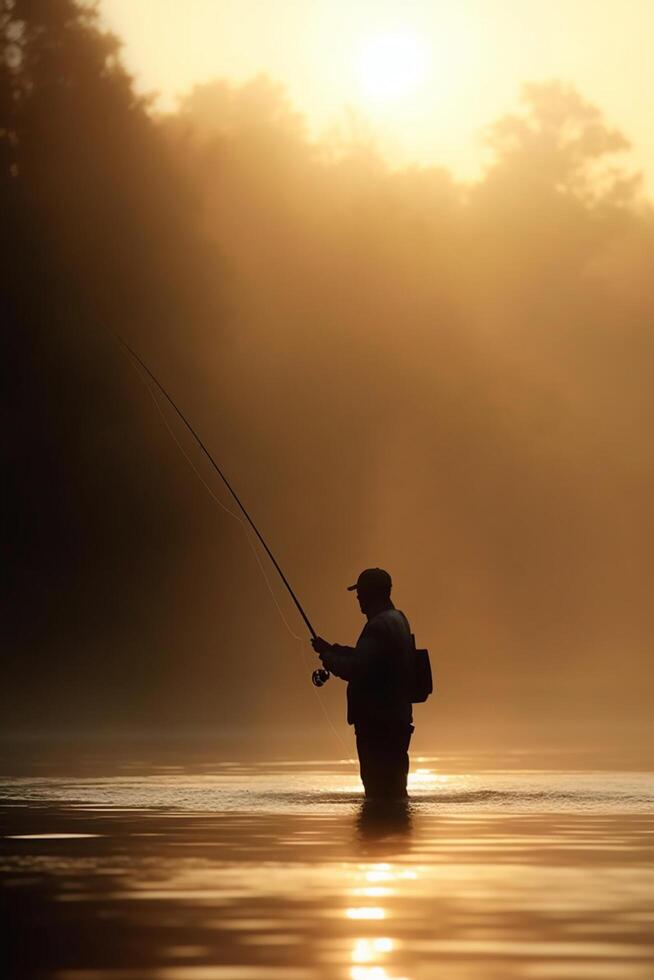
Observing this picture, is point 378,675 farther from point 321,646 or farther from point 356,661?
point 321,646

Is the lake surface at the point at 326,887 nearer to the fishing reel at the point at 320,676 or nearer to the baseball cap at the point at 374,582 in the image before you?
the fishing reel at the point at 320,676

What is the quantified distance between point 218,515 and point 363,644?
10984cm

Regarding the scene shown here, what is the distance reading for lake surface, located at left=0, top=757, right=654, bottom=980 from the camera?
8.77 metres

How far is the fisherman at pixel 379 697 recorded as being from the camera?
18.7 m

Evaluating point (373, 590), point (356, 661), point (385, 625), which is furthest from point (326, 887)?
point (373, 590)

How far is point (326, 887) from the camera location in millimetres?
11195

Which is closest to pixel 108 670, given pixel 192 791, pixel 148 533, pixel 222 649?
pixel 222 649

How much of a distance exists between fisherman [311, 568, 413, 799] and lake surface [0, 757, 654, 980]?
0.39 m

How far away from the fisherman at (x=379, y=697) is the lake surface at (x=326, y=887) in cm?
39

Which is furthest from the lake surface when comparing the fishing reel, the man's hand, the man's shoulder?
the man's shoulder

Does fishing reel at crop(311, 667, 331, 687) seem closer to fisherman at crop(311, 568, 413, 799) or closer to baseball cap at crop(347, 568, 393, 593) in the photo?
fisherman at crop(311, 568, 413, 799)

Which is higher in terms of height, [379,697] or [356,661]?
[356,661]

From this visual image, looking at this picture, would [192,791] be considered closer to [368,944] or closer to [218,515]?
[368,944]

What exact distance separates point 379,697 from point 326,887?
7.59 meters
